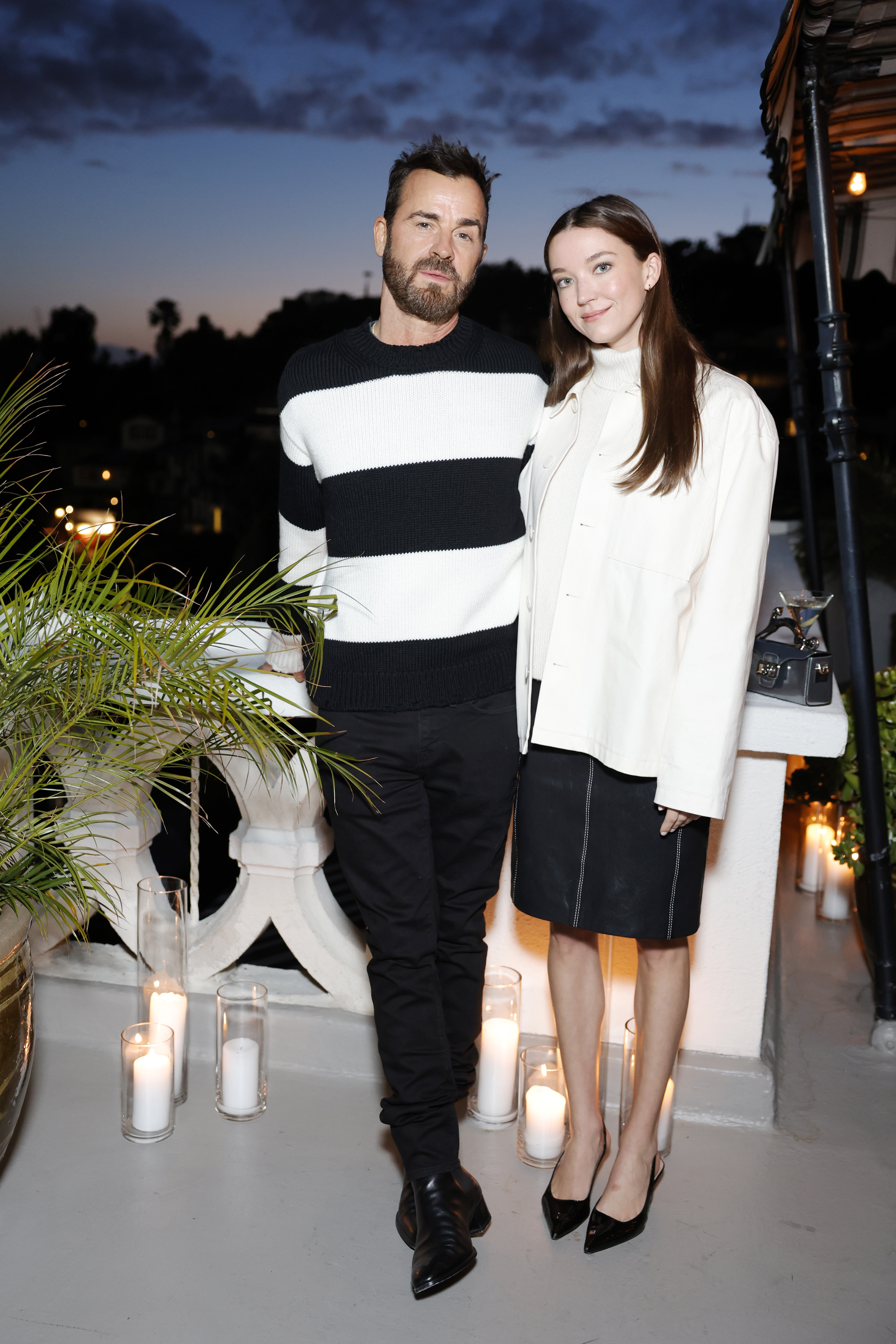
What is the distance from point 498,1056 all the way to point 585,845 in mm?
594

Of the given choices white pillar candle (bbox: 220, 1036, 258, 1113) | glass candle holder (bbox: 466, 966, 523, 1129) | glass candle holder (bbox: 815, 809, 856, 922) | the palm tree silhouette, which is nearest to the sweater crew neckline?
glass candle holder (bbox: 466, 966, 523, 1129)

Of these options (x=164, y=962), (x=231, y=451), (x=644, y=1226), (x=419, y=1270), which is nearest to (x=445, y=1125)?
(x=419, y=1270)

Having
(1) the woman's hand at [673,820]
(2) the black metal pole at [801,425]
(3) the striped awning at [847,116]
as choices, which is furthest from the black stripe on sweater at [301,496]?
(2) the black metal pole at [801,425]

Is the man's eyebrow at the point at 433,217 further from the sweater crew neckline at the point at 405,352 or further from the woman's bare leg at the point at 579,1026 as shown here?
the woman's bare leg at the point at 579,1026

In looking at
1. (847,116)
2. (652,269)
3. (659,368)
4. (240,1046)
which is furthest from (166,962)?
(847,116)

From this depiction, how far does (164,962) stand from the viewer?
2.26 m

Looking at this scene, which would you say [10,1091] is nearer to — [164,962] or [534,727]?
[164,962]

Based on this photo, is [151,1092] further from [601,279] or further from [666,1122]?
[601,279]

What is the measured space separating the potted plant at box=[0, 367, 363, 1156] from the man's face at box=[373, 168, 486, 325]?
51cm

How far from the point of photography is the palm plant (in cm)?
172

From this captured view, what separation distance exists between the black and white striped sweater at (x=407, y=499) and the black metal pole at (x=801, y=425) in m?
2.87

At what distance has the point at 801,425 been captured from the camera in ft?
15.3

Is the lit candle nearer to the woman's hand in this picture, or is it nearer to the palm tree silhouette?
the woman's hand

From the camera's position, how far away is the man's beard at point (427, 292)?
1.82 m
